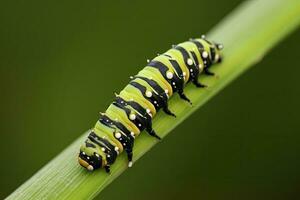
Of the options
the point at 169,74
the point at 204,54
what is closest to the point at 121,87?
the point at 204,54

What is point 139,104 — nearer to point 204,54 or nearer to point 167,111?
point 167,111

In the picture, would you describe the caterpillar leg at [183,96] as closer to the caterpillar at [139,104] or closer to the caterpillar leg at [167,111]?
the caterpillar at [139,104]

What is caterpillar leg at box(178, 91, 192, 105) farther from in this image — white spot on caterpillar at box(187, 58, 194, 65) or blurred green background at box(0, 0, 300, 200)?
blurred green background at box(0, 0, 300, 200)

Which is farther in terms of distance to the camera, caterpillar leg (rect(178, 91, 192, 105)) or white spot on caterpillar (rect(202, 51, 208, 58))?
white spot on caterpillar (rect(202, 51, 208, 58))

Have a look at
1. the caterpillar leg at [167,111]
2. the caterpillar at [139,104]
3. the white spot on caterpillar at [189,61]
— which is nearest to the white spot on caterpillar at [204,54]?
the caterpillar at [139,104]

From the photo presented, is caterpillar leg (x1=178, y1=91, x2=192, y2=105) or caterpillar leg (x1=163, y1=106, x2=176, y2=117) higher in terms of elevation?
caterpillar leg (x1=163, y1=106, x2=176, y2=117)

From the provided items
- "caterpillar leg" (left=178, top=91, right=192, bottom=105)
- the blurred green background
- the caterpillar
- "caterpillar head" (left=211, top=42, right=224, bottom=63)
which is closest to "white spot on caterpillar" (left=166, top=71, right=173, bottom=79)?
the caterpillar

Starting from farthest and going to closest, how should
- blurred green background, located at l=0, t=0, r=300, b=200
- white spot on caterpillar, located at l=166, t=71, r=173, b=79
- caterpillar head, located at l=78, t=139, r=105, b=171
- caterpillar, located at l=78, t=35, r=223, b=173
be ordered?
blurred green background, located at l=0, t=0, r=300, b=200 < white spot on caterpillar, located at l=166, t=71, r=173, b=79 < caterpillar, located at l=78, t=35, r=223, b=173 < caterpillar head, located at l=78, t=139, r=105, b=171
